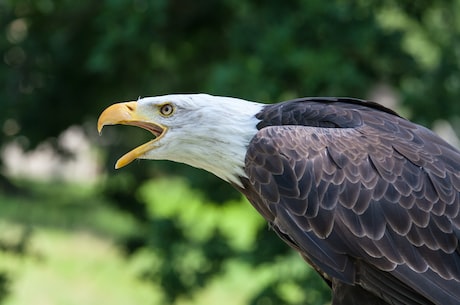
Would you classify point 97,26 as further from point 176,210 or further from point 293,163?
point 293,163

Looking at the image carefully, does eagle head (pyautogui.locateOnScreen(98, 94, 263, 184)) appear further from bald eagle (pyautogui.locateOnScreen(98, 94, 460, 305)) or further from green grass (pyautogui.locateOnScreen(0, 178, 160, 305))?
green grass (pyautogui.locateOnScreen(0, 178, 160, 305))

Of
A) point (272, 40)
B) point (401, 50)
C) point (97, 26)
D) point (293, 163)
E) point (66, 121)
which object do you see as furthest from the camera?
point (66, 121)

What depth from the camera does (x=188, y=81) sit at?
856 centimetres

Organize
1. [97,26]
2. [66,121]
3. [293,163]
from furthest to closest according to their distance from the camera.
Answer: [66,121] → [97,26] → [293,163]

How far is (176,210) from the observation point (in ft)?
26.2

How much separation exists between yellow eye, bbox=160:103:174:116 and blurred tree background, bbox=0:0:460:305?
2.46 metres

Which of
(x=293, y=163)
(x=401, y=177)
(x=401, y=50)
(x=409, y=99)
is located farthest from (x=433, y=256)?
(x=401, y=50)

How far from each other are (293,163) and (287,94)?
3.03 m

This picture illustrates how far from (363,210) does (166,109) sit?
3.21ft

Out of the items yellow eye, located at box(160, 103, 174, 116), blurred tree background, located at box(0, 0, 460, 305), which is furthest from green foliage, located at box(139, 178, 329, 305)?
yellow eye, located at box(160, 103, 174, 116)

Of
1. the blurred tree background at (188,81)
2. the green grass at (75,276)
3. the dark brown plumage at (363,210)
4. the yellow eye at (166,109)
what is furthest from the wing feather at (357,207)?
the green grass at (75,276)

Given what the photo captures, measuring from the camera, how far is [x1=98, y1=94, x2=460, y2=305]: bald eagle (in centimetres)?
429

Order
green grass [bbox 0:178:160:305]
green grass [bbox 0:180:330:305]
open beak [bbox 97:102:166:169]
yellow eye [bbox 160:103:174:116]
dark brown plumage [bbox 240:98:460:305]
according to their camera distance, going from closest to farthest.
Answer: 1. dark brown plumage [bbox 240:98:460:305]
2. open beak [bbox 97:102:166:169]
3. yellow eye [bbox 160:103:174:116]
4. green grass [bbox 0:180:330:305]
5. green grass [bbox 0:178:160:305]

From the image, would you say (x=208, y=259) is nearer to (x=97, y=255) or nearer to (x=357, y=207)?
(x=357, y=207)
